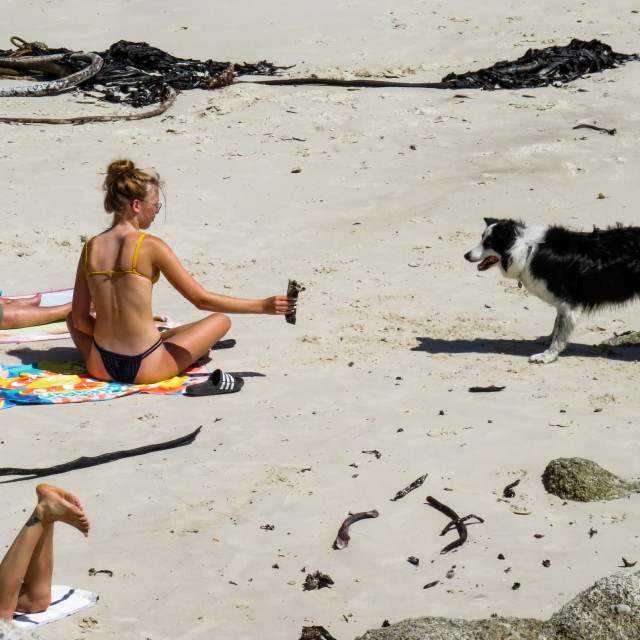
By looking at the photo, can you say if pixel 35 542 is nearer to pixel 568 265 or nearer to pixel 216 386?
pixel 216 386

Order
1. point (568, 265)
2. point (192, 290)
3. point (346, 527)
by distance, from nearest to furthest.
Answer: point (346, 527)
point (192, 290)
point (568, 265)

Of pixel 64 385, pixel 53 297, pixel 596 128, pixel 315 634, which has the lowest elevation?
pixel 315 634

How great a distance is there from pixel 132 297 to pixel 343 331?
1731mm

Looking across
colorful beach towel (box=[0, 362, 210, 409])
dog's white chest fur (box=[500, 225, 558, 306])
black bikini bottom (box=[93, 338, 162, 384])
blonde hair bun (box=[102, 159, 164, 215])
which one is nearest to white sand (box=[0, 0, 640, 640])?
colorful beach towel (box=[0, 362, 210, 409])

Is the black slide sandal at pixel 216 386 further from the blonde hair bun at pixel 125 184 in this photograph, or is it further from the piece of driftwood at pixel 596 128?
the piece of driftwood at pixel 596 128

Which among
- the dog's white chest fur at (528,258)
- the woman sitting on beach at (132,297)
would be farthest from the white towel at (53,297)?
the dog's white chest fur at (528,258)

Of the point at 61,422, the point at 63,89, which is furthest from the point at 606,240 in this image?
the point at 63,89

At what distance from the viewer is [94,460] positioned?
4934 mm

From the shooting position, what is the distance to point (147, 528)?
435 cm

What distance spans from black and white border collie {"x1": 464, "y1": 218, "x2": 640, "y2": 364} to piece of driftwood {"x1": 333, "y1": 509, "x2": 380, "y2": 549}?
256cm

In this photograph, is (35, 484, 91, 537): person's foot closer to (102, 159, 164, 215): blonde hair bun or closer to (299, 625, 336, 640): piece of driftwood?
(299, 625, 336, 640): piece of driftwood

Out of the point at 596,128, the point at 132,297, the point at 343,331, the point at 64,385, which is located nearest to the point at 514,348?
the point at 343,331

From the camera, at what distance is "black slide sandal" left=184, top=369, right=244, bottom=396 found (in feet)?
19.2

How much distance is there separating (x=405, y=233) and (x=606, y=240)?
2.42 m
